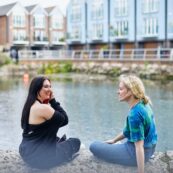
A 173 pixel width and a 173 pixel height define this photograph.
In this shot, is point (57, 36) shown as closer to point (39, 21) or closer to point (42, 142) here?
point (39, 21)

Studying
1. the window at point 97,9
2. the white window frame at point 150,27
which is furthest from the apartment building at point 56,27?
the white window frame at point 150,27

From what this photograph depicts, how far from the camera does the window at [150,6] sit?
51.1m

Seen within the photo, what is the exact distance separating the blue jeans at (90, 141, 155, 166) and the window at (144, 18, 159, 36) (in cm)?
4697

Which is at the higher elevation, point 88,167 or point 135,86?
point 135,86

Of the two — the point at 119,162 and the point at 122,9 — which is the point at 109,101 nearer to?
the point at 119,162

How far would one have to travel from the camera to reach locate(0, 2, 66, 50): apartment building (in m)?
72.4

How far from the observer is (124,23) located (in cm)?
5469

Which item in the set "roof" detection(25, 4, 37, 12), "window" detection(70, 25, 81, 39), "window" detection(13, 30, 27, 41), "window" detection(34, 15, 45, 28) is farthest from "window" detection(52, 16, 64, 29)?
"window" detection(70, 25, 81, 39)

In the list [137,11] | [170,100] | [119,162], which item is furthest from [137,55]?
[119,162]

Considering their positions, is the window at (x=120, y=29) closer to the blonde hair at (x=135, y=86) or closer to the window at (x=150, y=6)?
the window at (x=150, y=6)

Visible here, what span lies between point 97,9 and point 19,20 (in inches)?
774

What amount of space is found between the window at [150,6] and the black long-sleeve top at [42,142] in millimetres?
47625

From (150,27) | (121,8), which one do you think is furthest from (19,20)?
(150,27)

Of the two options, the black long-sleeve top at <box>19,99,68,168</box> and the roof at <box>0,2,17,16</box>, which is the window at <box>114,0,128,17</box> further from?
the black long-sleeve top at <box>19,99,68,168</box>
